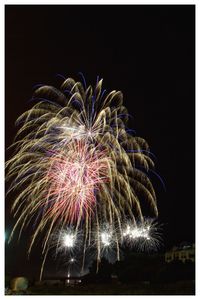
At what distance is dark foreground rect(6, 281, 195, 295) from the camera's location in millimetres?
27141

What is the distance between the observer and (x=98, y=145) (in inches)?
1194

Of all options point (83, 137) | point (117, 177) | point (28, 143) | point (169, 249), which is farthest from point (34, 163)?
point (169, 249)

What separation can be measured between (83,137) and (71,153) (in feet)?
5.09

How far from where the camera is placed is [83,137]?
3017 centimetres

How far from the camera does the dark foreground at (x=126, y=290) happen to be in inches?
1069

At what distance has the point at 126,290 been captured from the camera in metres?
28.4

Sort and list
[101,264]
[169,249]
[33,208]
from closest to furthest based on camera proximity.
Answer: [33,208]
[101,264]
[169,249]

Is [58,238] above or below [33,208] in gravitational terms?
below
